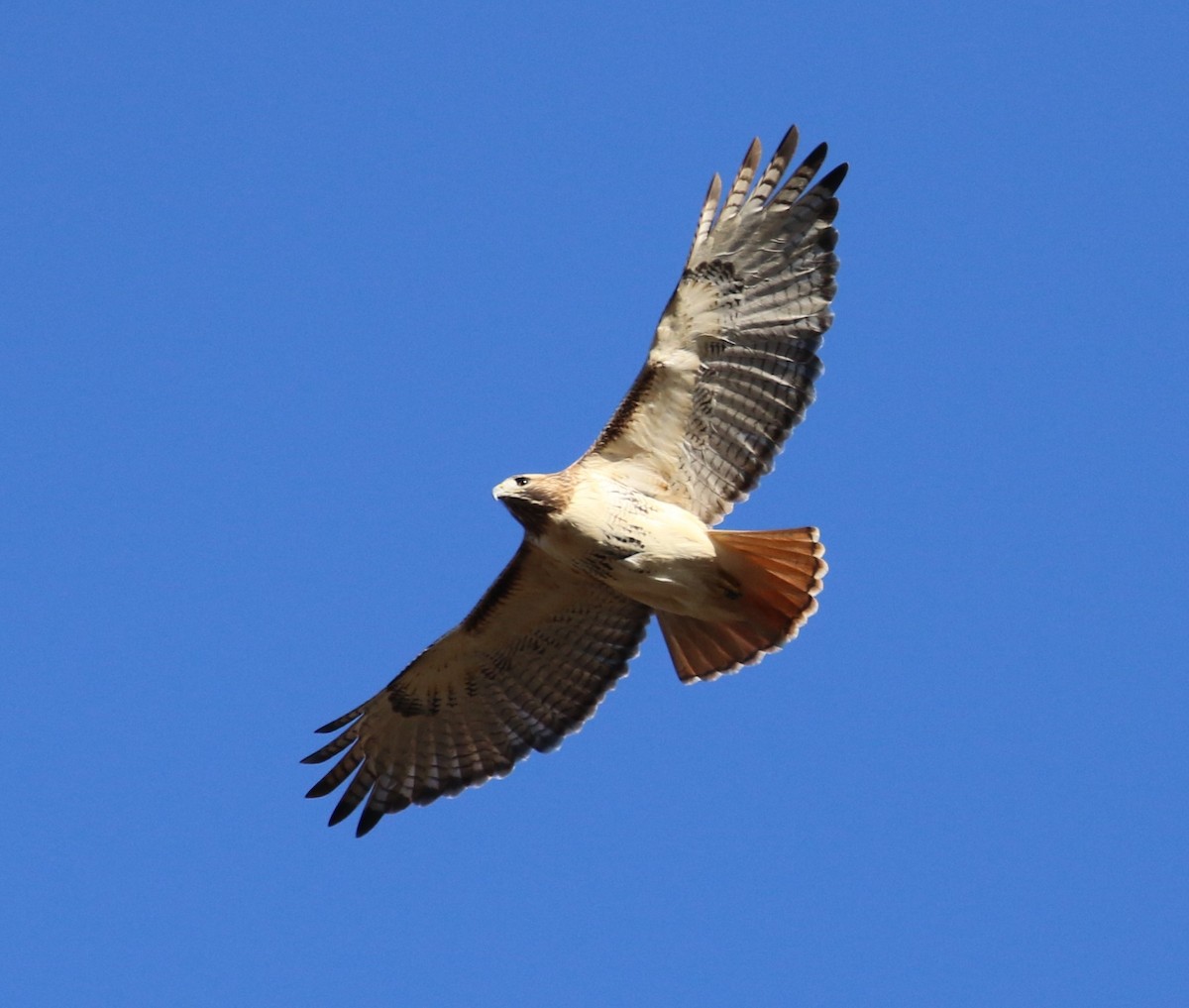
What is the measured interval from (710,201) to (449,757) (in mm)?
4168

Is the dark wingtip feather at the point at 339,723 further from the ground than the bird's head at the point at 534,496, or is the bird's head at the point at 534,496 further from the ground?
the bird's head at the point at 534,496

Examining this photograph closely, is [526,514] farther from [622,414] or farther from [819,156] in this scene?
[819,156]

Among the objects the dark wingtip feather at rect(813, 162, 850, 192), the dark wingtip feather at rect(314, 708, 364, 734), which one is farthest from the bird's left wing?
the dark wingtip feather at rect(813, 162, 850, 192)

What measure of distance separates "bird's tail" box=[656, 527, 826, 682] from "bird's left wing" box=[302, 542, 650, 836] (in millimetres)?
653

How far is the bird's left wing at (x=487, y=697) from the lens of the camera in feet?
39.4

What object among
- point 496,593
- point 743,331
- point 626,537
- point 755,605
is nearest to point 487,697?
point 496,593

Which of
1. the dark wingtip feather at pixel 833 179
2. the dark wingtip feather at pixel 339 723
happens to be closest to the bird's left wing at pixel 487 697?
the dark wingtip feather at pixel 339 723

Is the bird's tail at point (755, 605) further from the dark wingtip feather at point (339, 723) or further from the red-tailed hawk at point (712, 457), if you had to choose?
the dark wingtip feather at point (339, 723)

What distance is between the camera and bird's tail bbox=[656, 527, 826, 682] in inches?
431

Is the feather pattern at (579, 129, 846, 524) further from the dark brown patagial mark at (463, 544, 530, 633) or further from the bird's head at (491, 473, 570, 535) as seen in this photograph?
the dark brown patagial mark at (463, 544, 530, 633)

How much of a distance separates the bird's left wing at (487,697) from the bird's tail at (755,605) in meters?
0.65

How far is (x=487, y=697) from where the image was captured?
1238 centimetres

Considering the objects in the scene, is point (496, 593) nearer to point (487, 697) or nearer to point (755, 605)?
point (487, 697)

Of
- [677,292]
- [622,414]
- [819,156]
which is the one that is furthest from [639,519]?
[819,156]
